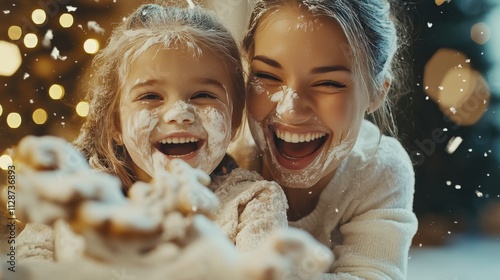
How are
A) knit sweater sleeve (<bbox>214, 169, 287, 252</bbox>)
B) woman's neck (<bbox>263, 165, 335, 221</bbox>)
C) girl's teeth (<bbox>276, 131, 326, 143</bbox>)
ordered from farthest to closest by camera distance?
woman's neck (<bbox>263, 165, 335, 221</bbox>), girl's teeth (<bbox>276, 131, 326, 143</bbox>), knit sweater sleeve (<bbox>214, 169, 287, 252</bbox>)

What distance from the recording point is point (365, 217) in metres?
0.81

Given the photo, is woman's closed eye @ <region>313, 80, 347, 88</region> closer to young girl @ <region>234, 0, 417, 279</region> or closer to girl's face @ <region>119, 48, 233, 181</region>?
young girl @ <region>234, 0, 417, 279</region>

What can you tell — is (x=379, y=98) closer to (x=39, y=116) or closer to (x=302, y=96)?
(x=302, y=96)

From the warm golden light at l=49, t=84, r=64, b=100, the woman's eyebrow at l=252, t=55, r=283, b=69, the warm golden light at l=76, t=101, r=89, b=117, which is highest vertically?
the woman's eyebrow at l=252, t=55, r=283, b=69

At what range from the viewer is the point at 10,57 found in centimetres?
65

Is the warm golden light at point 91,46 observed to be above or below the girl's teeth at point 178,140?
above

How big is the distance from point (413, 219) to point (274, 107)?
0.27 m

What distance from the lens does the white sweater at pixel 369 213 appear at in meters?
0.76

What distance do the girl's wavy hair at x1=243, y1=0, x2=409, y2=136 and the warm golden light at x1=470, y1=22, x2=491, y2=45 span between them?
0.12 meters

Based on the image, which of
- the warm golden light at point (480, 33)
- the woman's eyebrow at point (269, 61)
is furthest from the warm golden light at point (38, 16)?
the warm golden light at point (480, 33)

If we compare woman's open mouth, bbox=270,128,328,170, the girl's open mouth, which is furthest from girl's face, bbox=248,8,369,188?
the girl's open mouth

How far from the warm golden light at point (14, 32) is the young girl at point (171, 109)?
0.27ft

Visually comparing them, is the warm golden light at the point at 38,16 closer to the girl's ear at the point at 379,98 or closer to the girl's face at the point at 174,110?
the girl's face at the point at 174,110

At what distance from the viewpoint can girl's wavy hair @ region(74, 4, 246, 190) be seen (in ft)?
2.13
